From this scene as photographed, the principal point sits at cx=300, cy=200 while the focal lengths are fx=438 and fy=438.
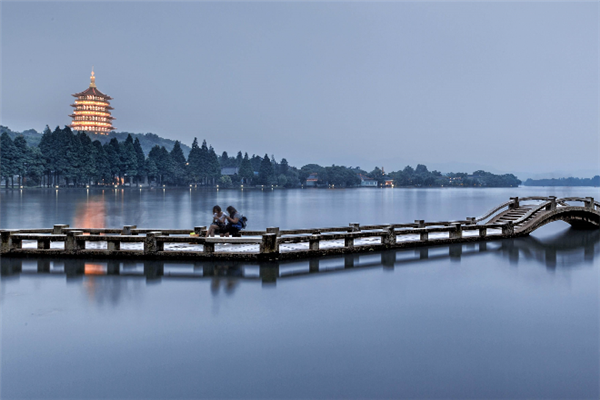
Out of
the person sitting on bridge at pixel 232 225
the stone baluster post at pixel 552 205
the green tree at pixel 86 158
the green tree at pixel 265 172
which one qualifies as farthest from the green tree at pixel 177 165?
the person sitting on bridge at pixel 232 225

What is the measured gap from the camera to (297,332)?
751cm

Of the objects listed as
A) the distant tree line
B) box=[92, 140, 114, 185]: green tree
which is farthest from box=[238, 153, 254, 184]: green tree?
box=[92, 140, 114, 185]: green tree

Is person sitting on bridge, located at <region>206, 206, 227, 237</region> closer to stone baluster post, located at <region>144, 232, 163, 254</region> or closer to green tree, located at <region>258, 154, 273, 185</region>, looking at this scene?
stone baluster post, located at <region>144, 232, 163, 254</region>

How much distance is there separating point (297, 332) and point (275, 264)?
211 inches

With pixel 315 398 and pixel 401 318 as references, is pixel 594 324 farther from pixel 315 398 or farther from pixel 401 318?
pixel 315 398

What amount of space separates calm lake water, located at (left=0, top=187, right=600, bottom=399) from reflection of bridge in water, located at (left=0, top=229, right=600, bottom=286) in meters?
0.10

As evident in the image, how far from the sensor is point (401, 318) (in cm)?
845

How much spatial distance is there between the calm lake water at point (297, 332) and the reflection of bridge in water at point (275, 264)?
103 millimetres

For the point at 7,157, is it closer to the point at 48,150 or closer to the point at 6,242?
the point at 48,150

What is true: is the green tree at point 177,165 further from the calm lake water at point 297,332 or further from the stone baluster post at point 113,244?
the calm lake water at point 297,332

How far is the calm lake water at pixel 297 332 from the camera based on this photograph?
565 centimetres

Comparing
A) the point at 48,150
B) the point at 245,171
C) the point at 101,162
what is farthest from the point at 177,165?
the point at 48,150

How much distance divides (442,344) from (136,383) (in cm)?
459

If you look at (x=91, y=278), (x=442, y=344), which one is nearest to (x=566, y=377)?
(x=442, y=344)
